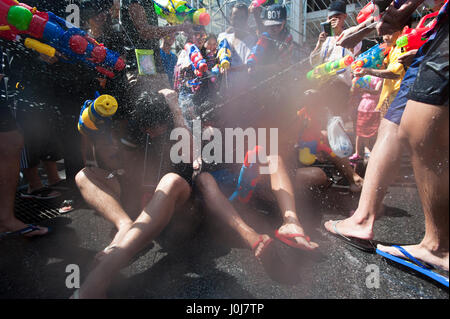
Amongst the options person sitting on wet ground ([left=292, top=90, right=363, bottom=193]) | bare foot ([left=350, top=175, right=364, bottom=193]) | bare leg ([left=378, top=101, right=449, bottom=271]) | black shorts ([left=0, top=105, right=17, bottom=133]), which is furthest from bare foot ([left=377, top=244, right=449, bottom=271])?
black shorts ([left=0, top=105, right=17, bottom=133])

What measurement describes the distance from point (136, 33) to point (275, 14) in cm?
162

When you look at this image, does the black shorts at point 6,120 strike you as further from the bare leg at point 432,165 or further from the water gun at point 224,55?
the bare leg at point 432,165

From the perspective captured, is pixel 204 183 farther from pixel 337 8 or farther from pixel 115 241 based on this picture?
pixel 337 8

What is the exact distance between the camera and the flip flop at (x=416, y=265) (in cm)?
108

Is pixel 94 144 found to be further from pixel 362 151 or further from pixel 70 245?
pixel 362 151

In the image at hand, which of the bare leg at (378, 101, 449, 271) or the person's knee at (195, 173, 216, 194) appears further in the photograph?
the person's knee at (195, 173, 216, 194)

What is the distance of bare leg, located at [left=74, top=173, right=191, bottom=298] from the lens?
1.04 m

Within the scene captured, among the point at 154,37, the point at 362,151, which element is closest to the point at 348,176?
the point at 362,151

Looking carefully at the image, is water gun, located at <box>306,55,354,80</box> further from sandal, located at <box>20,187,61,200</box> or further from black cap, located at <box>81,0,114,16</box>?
sandal, located at <box>20,187,61,200</box>

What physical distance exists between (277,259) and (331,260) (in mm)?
353

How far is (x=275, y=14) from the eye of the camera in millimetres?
2738

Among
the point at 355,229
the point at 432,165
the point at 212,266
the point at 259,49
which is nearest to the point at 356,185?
the point at 355,229

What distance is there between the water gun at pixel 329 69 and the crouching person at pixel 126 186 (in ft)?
5.12

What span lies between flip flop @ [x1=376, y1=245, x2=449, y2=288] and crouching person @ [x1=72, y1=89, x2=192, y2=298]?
4.07ft
